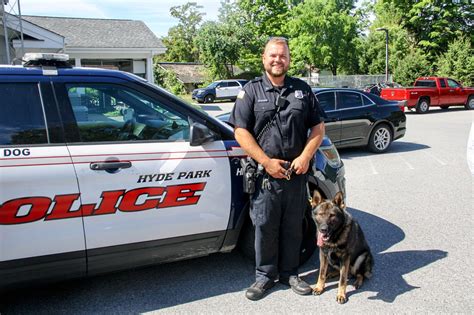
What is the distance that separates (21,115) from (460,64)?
1394 inches

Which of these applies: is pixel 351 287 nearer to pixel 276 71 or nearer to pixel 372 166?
pixel 276 71

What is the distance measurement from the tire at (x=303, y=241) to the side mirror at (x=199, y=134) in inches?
33.1

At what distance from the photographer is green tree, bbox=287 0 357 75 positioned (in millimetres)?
41906

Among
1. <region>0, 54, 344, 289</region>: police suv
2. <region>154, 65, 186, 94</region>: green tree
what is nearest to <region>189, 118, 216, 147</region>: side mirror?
<region>0, 54, 344, 289</region>: police suv

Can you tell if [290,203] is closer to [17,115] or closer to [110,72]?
[110,72]

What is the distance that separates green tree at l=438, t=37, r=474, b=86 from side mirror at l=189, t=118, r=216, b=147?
33.9 meters

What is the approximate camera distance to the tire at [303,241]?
3.73 metres

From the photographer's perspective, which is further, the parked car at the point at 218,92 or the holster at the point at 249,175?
the parked car at the point at 218,92

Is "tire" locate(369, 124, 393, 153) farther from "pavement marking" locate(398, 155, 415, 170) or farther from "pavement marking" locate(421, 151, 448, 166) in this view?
"pavement marking" locate(421, 151, 448, 166)

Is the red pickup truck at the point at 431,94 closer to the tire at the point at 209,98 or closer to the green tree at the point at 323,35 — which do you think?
the tire at the point at 209,98

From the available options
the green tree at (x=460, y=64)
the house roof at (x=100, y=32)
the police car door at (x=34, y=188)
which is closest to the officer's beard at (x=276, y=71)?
the police car door at (x=34, y=188)

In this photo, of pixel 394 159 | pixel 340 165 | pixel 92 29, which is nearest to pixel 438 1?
pixel 92 29

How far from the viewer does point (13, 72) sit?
114 inches

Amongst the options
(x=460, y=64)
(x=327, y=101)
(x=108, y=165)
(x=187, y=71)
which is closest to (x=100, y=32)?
(x=327, y=101)
